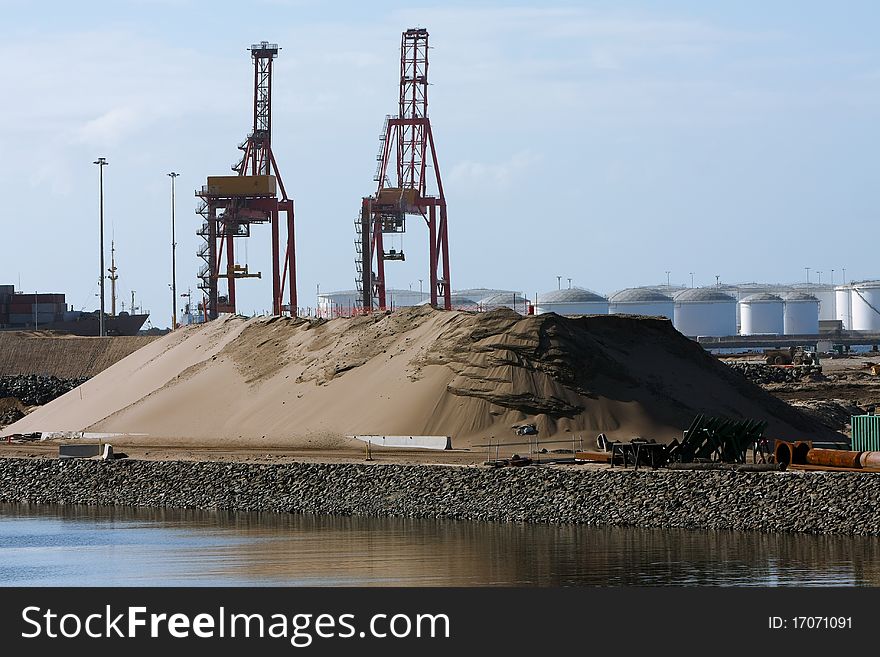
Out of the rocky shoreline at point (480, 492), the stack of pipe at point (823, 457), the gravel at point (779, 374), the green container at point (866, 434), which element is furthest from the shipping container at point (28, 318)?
the stack of pipe at point (823, 457)

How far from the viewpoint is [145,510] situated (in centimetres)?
4834

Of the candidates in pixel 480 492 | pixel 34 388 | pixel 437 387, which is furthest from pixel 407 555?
pixel 34 388

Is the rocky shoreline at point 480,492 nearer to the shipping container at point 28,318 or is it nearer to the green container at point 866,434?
the green container at point 866,434

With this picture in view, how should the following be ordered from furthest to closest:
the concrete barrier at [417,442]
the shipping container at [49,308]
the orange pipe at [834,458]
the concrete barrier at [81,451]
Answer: the shipping container at [49,308]
the concrete barrier at [81,451]
the concrete barrier at [417,442]
the orange pipe at [834,458]

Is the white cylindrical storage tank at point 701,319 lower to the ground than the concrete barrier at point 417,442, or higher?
higher

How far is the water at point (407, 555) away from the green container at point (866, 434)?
831cm

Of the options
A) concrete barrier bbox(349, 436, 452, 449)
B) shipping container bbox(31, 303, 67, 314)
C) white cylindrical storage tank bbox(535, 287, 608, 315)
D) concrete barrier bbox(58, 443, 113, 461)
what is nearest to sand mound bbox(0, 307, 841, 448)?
concrete barrier bbox(349, 436, 452, 449)

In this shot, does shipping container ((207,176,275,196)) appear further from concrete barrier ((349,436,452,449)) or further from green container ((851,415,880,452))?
green container ((851,415,880,452))

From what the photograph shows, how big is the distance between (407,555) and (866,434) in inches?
641

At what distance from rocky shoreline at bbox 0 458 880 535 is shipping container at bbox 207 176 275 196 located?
44.8 meters

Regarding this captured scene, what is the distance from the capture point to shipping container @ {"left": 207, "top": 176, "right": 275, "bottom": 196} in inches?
3853

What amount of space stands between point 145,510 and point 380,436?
9592 mm

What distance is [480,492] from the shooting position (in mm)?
43844

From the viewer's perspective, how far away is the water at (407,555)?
32344mm
